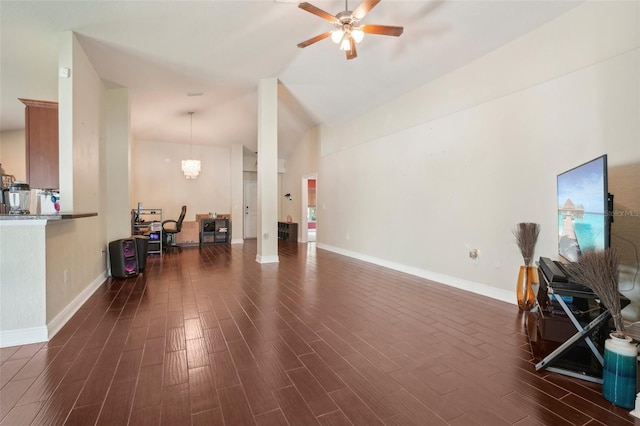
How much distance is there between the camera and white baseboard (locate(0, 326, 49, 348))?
2.36 metres

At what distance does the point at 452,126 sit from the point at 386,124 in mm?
1518

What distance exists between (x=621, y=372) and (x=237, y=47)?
513cm

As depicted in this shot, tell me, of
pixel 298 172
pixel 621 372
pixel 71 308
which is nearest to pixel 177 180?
pixel 298 172

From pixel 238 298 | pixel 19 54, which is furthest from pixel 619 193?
pixel 19 54

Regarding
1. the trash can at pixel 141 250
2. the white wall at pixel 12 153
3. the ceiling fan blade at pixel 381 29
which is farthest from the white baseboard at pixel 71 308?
the white wall at pixel 12 153

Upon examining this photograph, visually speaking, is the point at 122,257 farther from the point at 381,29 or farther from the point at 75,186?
the point at 381,29

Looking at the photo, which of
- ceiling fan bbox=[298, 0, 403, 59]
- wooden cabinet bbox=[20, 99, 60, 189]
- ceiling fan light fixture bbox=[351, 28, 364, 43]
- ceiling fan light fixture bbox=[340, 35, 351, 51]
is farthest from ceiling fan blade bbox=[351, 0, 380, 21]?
wooden cabinet bbox=[20, 99, 60, 189]

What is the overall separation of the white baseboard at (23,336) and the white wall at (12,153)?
227 inches

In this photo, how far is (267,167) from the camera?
576 centimetres

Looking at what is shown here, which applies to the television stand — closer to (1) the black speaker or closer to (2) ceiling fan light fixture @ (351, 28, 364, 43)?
(2) ceiling fan light fixture @ (351, 28, 364, 43)

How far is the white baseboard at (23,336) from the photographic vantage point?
2355 mm

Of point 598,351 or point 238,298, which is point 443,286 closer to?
point 598,351

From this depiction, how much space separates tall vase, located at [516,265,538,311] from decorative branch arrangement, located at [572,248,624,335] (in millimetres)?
1501

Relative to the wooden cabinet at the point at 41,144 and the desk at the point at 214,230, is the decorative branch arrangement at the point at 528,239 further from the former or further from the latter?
the desk at the point at 214,230
